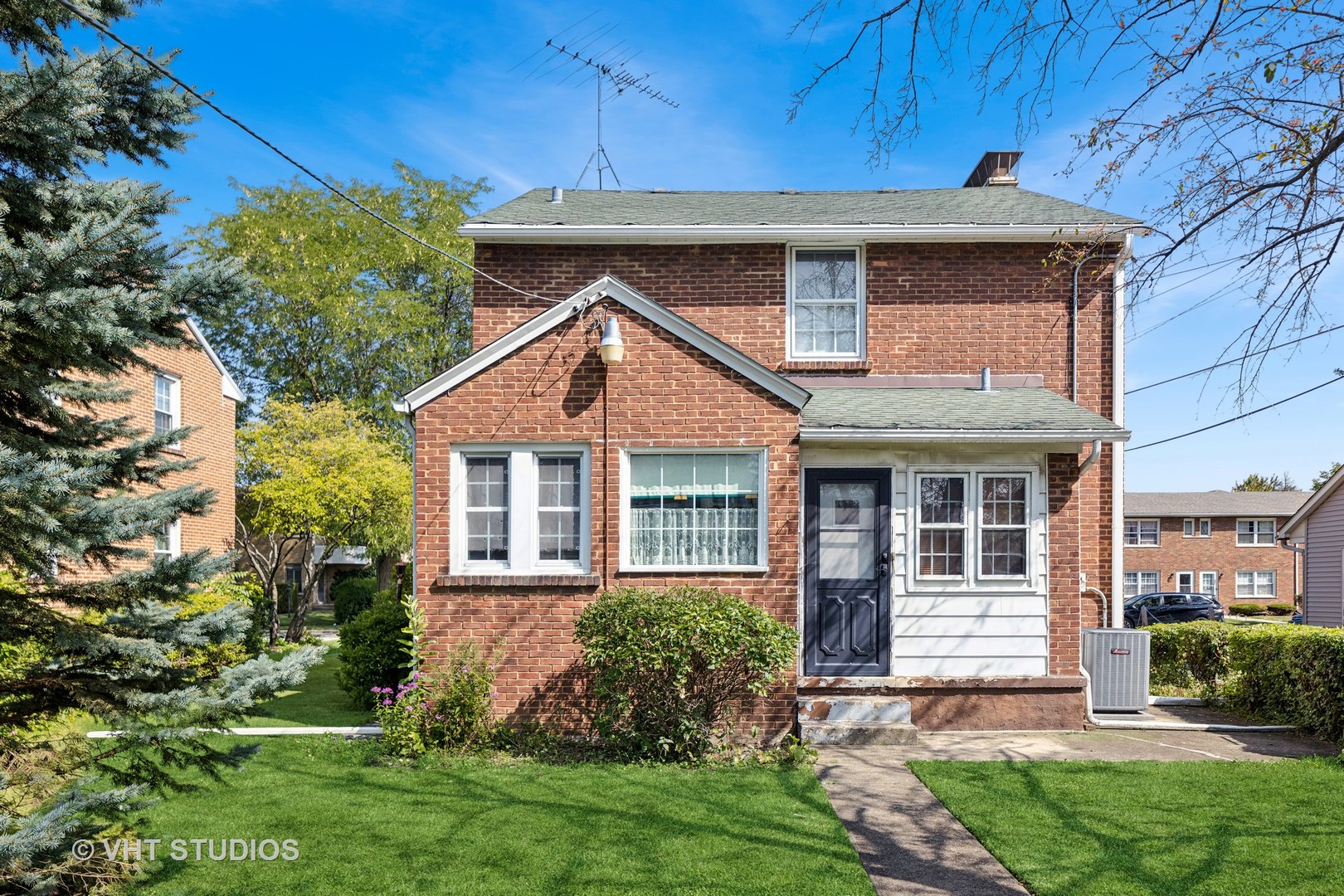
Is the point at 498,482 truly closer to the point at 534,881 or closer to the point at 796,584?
the point at 796,584

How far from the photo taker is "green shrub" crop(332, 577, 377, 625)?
2538 centimetres

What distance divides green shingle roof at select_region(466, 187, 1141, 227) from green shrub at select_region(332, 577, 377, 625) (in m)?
15.2

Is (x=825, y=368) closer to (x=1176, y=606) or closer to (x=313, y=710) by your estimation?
(x=313, y=710)

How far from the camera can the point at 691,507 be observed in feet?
30.4

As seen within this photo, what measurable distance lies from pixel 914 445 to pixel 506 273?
5961 millimetres

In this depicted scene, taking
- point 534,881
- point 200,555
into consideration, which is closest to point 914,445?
point 534,881

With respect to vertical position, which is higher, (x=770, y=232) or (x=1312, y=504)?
(x=770, y=232)

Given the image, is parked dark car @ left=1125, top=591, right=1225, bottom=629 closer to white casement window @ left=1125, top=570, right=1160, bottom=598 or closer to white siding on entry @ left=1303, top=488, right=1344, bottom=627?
white siding on entry @ left=1303, top=488, right=1344, bottom=627

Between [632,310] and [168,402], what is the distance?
1334cm

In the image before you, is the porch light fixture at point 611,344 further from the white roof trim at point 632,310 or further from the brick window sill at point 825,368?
the brick window sill at point 825,368

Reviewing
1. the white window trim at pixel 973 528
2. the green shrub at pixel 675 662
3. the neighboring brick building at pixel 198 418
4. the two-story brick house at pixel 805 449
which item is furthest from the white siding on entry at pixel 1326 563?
the neighboring brick building at pixel 198 418

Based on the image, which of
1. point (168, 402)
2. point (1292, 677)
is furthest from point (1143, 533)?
point (168, 402)

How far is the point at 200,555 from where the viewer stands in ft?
15.6

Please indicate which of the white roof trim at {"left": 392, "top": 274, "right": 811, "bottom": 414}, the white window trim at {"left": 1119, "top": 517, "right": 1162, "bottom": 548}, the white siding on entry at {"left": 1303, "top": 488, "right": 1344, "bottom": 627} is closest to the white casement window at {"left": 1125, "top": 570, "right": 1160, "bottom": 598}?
the white window trim at {"left": 1119, "top": 517, "right": 1162, "bottom": 548}
